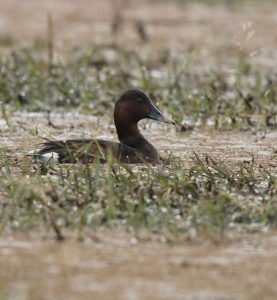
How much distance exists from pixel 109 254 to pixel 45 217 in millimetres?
567

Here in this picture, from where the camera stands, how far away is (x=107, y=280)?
477cm

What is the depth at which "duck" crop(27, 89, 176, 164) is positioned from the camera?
→ 23.2 ft

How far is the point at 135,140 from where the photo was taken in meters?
7.90

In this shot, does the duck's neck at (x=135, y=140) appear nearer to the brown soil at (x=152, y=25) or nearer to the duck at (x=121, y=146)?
the duck at (x=121, y=146)

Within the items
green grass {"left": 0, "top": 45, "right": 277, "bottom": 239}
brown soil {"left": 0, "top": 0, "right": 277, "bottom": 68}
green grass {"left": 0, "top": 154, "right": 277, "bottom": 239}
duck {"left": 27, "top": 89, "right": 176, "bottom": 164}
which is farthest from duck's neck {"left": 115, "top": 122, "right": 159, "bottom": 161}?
brown soil {"left": 0, "top": 0, "right": 277, "bottom": 68}

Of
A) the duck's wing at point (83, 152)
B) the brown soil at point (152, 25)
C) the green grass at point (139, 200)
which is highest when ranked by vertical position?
the green grass at point (139, 200)

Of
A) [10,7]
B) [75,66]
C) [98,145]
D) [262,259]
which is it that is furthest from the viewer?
[10,7]

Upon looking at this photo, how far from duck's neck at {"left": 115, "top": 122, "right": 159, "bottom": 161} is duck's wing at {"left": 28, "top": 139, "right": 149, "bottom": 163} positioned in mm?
170

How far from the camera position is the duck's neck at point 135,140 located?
303 inches

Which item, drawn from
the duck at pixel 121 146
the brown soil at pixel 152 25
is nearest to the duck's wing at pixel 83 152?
the duck at pixel 121 146

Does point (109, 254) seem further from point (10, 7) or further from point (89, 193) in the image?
point (10, 7)

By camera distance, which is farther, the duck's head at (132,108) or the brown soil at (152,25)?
the brown soil at (152,25)

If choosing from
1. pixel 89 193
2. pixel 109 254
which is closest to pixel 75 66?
pixel 89 193

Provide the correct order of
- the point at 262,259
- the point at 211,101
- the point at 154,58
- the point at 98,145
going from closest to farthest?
1. the point at 262,259
2. the point at 98,145
3. the point at 211,101
4. the point at 154,58
